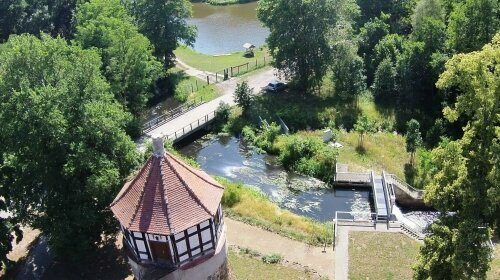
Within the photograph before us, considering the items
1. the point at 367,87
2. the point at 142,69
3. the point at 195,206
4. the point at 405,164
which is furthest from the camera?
the point at 367,87

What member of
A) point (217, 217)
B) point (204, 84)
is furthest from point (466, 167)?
point (204, 84)

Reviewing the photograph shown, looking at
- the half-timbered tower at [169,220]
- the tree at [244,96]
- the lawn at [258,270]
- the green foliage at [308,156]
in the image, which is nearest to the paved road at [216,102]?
the tree at [244,96]

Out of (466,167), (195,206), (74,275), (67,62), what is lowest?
(74,275)

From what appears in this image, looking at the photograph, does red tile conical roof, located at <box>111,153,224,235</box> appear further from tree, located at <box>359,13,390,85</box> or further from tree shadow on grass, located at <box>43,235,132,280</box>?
tree, located at <box>359,13,390,85</box>

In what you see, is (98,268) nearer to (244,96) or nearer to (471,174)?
(471,174)

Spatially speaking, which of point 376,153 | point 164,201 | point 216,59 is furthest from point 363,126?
point 216,59

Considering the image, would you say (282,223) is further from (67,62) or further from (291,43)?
Result: (291,43)

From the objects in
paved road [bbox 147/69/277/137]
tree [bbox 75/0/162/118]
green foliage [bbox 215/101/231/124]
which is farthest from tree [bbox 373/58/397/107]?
tree [bbox 75/0/162/118]

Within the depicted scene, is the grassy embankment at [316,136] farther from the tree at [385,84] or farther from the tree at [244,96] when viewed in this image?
the tree at [385,84]
